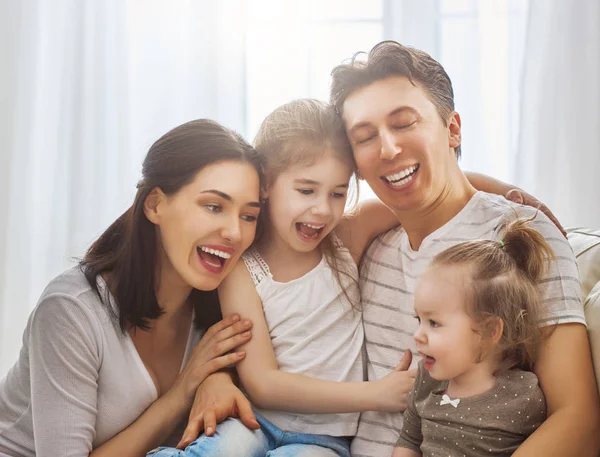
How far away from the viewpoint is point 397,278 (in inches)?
63.2

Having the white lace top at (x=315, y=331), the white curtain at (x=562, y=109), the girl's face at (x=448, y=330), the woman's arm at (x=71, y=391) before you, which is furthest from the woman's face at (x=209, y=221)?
the white curtain at (x=562, y=109)

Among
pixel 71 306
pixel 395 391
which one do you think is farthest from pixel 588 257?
pixel 71 306

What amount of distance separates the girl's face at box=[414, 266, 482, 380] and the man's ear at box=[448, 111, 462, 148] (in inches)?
15.7

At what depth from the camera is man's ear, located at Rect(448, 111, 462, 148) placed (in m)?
1.62

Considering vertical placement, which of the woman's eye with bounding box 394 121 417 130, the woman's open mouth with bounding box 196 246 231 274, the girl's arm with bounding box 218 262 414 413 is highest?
the woman's eye with bounding box 394 121 417 130

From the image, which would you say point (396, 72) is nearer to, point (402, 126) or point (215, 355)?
point (402, 126)

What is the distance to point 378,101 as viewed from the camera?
1533 mm

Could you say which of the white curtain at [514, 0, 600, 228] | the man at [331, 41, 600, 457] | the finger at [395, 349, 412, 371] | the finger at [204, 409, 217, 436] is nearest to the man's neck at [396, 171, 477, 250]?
the man at [331, 41, 600, 457]

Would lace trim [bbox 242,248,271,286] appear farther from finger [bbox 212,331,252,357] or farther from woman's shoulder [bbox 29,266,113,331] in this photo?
woman's shoulder [bbox 29,266,113,331]

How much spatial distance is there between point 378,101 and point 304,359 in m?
0.56

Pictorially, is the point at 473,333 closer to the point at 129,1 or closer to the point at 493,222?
the point at 493,222

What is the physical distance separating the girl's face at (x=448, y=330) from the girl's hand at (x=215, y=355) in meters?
0.41

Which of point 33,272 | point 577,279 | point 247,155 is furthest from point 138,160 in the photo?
point 577,279

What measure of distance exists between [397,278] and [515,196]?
31 cm
